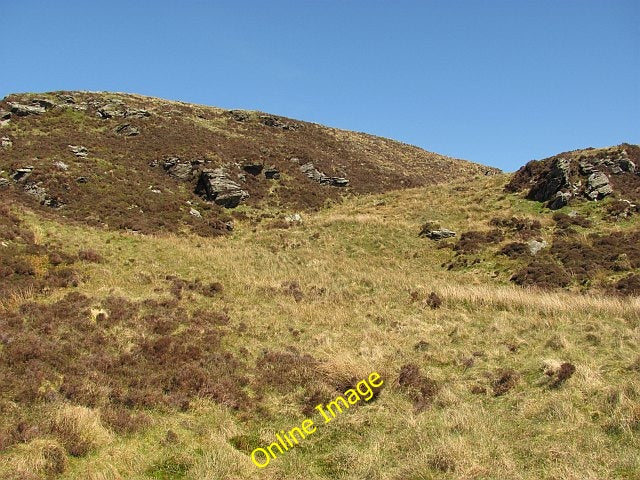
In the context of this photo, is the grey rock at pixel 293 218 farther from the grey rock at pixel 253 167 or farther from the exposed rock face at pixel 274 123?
the exposed rock face at pixel 274 123

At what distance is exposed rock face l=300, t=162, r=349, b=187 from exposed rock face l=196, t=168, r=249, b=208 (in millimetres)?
12657

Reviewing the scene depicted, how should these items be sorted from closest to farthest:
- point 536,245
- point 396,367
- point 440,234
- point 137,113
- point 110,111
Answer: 1. point 396,367
2. point 536,245
3. point 440,234
4. point 110,111
5. point 137,113

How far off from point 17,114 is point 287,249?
44.2 m

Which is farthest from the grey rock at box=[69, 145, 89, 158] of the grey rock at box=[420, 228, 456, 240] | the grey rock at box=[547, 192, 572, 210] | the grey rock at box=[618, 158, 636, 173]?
the grey rock at box=[618, 158, 636, 173]

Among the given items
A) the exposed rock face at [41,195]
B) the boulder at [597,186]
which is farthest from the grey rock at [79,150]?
the boulder at [597,186]

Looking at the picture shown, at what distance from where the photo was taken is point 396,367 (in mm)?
12945

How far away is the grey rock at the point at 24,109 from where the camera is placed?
54125 millimetres

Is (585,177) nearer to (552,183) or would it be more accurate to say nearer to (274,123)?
(552,183)

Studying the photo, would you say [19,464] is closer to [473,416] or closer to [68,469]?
[68,469]

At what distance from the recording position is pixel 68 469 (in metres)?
7.96

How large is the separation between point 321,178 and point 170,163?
63.2ft

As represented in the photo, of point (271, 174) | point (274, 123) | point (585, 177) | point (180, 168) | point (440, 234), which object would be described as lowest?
point (440, 234)

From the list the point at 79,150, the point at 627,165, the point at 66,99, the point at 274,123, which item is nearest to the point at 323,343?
the point at 627,165

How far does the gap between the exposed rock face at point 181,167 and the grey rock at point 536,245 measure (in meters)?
35.8
